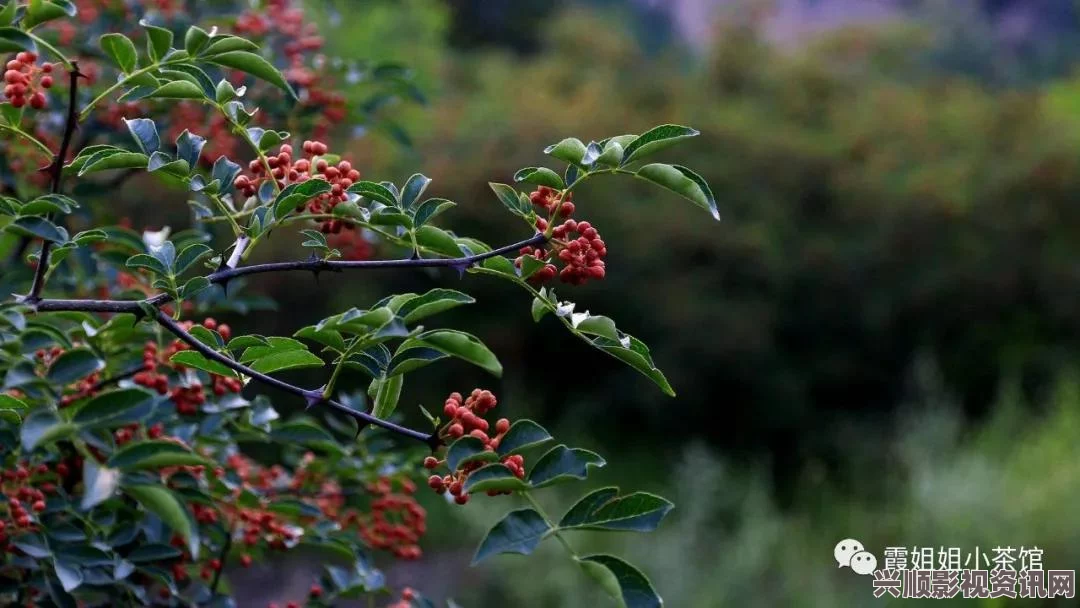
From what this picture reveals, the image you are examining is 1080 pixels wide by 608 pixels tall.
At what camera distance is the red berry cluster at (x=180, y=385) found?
62.4 inches

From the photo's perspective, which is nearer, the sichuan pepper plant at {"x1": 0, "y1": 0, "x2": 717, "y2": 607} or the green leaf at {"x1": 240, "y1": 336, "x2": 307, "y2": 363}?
the sichuan pepper plant at {"x1": 0, "y1": 0, "x2": 717, "y2": 607}

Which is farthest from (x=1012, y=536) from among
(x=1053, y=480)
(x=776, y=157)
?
(x=776, y=157)

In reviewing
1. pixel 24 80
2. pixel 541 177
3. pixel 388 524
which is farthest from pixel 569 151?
pixel 388 524

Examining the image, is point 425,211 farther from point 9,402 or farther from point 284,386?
point 9,402

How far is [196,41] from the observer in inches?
46.4

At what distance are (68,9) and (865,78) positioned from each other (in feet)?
26.0

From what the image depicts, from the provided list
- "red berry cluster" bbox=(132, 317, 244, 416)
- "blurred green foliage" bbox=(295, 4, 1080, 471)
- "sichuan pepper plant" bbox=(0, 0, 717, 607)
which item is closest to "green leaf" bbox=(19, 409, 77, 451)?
"sichuan pepper plant" bbox=(0, 0, 717, 607)

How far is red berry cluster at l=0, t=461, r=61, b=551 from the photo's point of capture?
133 cm

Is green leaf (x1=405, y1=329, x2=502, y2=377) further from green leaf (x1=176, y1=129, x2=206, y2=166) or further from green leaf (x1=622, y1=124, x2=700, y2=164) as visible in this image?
green leaf (x1=176, y1=129, x2=206, y2=166)

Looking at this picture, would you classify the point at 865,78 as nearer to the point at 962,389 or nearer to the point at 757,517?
the point at 962,389

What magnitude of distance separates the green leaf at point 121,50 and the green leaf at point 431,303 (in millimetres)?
387

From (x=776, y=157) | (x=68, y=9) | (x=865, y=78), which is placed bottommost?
(x=68, y=9)

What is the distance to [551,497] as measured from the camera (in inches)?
206

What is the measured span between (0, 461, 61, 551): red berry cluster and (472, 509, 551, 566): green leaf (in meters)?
0.63
